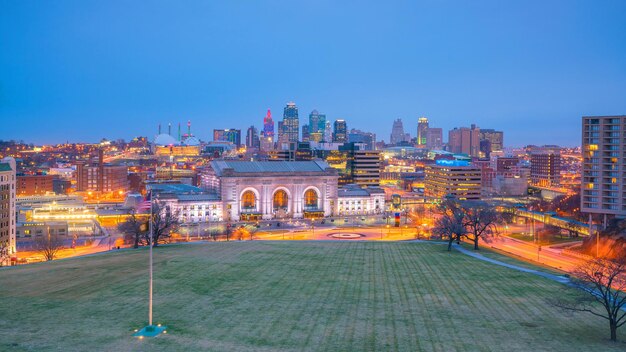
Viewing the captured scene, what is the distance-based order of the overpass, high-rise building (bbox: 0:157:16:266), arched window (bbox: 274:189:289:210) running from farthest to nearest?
arched window (bbox: 274:189:289:210) < the overpass < high-rise building (bbox: 0:157:16:266)

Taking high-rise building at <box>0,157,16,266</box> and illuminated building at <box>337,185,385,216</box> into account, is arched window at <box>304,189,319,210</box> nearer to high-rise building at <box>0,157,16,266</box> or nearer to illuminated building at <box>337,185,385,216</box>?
illuminated building at <box>337,185,385,216</box>

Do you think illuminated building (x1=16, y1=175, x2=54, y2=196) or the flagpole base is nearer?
the flagpole base

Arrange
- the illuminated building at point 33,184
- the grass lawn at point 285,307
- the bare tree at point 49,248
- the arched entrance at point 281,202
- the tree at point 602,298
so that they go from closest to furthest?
the grass lawn at point 285,307, the tree at point 602,298, the bare tree at point 49,248, the arched entrance at point 281,202, the illuminated building at point 33,184

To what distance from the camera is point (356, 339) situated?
30984 mm

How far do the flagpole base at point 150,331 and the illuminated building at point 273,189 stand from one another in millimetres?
108942

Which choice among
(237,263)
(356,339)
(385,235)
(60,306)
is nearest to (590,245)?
(385,235)

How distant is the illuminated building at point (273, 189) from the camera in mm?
141500

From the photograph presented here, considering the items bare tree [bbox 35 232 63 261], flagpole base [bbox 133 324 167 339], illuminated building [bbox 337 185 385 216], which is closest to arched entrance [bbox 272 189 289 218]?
illuminated building [bbox 337 185 385 216]

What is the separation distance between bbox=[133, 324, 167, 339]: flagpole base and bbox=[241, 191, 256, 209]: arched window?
11292cm

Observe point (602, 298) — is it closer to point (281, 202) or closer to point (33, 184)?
point (281, 202)

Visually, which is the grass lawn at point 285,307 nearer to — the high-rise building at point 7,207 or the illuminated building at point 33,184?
the high-rise building at point 7,207

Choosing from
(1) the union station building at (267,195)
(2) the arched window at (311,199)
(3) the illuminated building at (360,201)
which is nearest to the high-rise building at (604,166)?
(3) the illuminated building at (360,201)

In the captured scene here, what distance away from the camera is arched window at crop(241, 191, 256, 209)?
144250 mm

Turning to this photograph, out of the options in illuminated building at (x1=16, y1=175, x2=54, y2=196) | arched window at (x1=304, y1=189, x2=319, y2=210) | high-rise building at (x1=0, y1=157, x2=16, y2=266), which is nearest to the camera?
high-rise building at (x1=0, y1=157, x2=16, y2=266)
